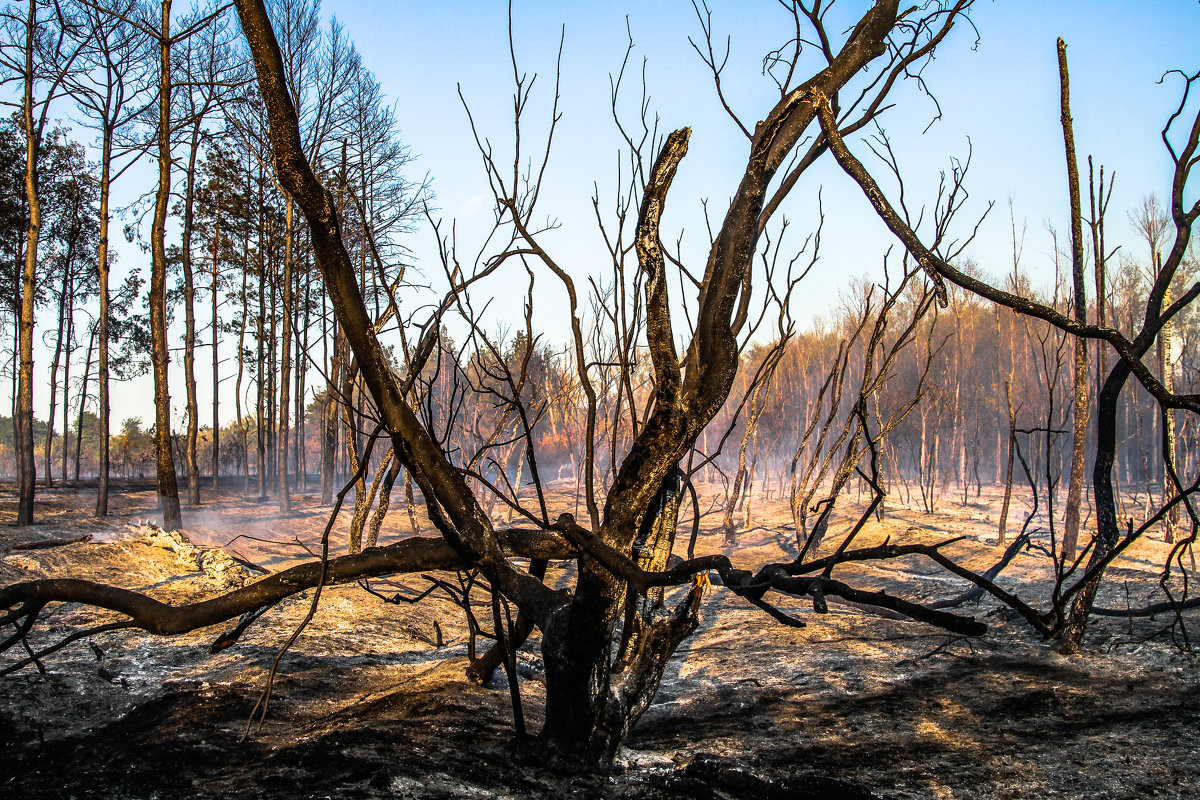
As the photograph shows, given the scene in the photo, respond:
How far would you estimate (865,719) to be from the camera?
3375mm

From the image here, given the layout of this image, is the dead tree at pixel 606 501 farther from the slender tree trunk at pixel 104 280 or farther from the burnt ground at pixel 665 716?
the slender tree trunk at pixel 104 280

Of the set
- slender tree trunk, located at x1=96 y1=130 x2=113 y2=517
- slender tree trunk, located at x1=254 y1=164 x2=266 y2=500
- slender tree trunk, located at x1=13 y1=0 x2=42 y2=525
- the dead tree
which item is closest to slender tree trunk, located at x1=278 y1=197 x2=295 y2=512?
slender tree trunk, located at x1=254 y1=164 x2=266 y2=500

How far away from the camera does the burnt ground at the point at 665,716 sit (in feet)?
8.38

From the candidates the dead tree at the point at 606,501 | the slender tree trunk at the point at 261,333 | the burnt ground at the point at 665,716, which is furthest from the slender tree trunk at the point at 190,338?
the dead tree at the point at 606,501

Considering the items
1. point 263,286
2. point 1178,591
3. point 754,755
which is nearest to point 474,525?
point 754,755

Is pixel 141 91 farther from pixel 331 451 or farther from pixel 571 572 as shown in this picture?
pixel 571 572

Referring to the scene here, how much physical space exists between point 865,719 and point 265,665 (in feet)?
11.2

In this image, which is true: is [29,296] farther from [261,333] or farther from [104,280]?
[261,333]

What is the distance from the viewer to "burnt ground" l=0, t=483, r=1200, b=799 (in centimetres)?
255

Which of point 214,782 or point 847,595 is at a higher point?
point 847,595

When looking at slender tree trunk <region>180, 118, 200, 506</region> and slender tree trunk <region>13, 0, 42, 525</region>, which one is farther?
slender tree trunk <region>180, 118, 200, 506</region>

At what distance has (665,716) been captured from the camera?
3611 millimetres

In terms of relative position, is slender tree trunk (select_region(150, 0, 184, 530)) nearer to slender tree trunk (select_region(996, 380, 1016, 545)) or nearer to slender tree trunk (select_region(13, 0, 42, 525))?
slender tree trunk (select_region(13, 0, 42, 525))

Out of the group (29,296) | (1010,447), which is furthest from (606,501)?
(29,296)
